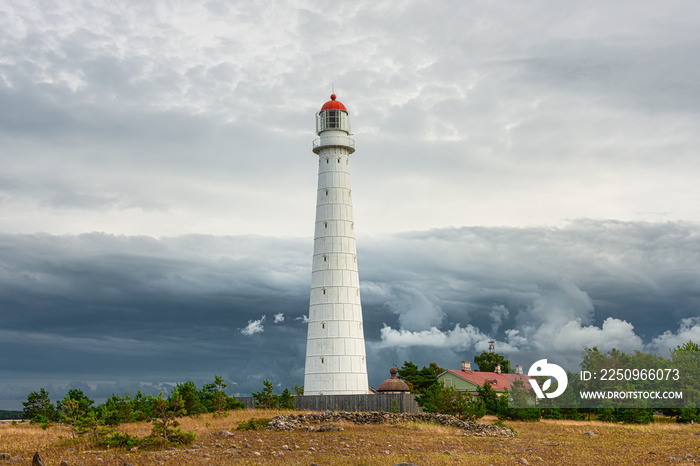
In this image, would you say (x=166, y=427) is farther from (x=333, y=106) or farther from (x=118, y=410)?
(x=333, y=106)

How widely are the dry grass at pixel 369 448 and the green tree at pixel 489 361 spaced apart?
7349cm

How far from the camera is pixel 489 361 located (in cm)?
11744

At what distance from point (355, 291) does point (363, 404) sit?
1005 cm

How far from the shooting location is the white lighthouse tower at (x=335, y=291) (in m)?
57.2

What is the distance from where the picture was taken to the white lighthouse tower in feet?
188

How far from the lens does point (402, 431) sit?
4134 cm

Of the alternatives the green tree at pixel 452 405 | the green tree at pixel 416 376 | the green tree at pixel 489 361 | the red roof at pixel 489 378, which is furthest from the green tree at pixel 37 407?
the green tree at pixel 489 361

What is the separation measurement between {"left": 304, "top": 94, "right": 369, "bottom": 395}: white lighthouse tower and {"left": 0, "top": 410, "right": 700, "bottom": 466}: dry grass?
13694 millimetres

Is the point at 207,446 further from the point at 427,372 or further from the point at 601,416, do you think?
the point at 427,372

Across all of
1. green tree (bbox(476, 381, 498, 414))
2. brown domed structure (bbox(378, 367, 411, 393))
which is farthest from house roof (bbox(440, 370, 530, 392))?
brown domed structure (bbox(378, 367, 411, 393))

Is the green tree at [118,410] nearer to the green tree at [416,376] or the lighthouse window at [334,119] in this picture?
the lighthouse window at [334,119]

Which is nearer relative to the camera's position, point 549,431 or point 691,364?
point 549,431

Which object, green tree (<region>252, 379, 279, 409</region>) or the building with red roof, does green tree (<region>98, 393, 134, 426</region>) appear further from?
the building with red roof

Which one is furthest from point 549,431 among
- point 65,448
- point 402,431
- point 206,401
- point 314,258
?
point 65,448
